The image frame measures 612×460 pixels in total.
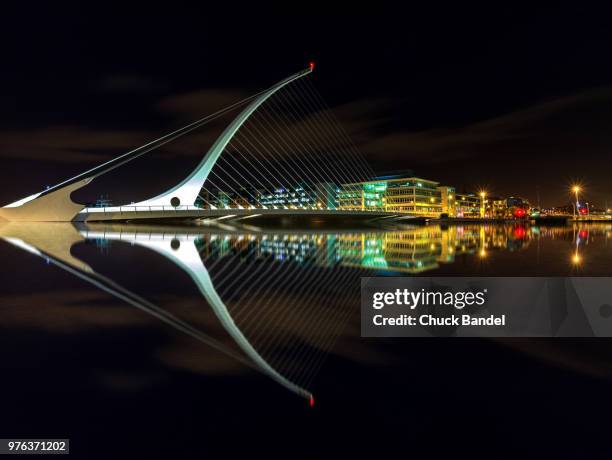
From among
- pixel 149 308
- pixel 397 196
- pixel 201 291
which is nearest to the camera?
pixel 149 308

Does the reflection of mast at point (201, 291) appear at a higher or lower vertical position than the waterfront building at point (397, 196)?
lower

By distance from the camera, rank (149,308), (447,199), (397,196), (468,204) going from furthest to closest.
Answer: (468,204) → (447,199) → (397,196) → (149,308)

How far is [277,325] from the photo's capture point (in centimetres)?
480

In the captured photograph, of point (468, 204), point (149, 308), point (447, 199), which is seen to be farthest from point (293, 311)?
point (468, 204)

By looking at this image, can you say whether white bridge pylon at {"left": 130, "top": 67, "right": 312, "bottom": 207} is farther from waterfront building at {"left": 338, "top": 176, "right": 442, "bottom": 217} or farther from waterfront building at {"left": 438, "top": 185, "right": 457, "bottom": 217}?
waterfront building at {"left": 438, "top": 185, "right": 457, "bottom": 217}

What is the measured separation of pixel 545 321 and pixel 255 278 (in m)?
5.01

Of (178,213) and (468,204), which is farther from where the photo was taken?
(468,204)

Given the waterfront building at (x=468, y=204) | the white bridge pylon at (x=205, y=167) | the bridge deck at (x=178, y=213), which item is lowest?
the bridge deck at (x=178, y=213)

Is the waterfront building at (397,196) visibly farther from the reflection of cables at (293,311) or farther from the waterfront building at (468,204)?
the reflection of cables at (293,311)

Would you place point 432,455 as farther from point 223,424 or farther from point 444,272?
point 444,272

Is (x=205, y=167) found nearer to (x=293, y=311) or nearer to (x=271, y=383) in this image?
(x=293, y=311)

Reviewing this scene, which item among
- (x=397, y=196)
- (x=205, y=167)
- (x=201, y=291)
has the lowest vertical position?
(x=201, y=291)

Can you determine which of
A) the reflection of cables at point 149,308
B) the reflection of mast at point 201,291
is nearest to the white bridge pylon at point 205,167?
the reflection of mast at point 201,291

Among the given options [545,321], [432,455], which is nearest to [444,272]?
[545,321]
